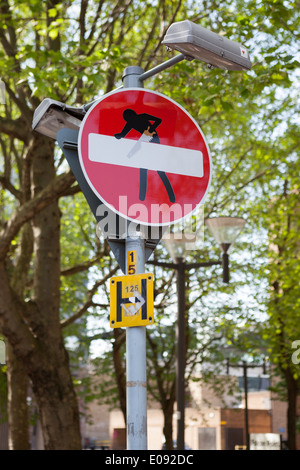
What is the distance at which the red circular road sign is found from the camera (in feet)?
8.84

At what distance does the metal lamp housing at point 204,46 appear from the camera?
275cm

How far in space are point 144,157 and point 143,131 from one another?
147 millimetres

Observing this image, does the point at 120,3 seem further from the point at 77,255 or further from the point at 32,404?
the point at 32,404

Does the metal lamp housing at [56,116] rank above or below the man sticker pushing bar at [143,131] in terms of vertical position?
above

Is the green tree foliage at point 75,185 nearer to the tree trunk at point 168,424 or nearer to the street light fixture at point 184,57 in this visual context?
the tree trunk at point 168,424

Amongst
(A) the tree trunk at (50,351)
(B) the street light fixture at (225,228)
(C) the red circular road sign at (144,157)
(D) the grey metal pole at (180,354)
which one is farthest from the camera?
(D) the grey metal pole at (180,354)

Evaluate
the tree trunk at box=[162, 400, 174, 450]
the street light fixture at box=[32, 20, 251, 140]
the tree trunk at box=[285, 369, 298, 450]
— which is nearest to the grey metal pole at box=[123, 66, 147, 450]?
the street light fixture at box=[32, 20, 251, 140]

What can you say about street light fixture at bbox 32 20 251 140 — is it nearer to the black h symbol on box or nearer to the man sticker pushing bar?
the man sticker pushing bar

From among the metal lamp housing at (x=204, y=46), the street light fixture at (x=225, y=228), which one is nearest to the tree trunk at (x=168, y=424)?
the street light fixture at (x=225, y=228)

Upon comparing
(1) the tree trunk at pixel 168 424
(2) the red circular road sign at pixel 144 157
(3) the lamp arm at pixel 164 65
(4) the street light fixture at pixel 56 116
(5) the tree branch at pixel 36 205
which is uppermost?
(5) the tree branch at pixel 36 205

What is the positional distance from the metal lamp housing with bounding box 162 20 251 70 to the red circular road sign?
26 cm

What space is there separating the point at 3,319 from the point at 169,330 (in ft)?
45.4

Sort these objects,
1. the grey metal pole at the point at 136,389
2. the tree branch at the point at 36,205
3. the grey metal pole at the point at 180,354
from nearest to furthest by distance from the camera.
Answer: the grey metal pole at the point at 136,389, the tree branch at the point at 36,205, the grey metal pole at the point at 180,354

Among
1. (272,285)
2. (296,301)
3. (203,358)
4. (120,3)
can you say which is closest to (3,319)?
(120,3)
